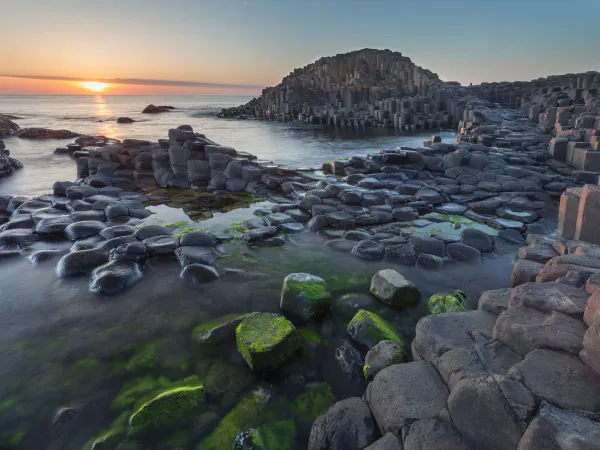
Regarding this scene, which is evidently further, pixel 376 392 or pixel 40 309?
pixel 40 309

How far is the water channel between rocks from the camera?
139 inches

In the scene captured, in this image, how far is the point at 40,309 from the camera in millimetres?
5168

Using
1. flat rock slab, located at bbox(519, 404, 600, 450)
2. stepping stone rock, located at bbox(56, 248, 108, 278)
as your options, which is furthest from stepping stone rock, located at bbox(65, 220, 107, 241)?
flat rock slab, located at bbox(519, 404, 600, 450)

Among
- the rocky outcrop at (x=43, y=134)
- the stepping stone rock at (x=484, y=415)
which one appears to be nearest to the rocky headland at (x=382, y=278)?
the stepping stone rock at (x=484, y=415)

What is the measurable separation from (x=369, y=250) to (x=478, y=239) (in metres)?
2.01

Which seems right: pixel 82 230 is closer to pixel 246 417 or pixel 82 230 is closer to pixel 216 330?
pixel 216 330

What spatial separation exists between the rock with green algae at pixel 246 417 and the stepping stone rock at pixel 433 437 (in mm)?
1159

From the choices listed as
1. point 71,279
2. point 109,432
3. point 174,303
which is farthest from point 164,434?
point 71,279

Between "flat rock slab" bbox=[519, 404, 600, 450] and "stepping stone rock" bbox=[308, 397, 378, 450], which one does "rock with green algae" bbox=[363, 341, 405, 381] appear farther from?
"flat rock slab" bbox=[519, 404, 600, 450]

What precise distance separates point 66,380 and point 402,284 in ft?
12.8

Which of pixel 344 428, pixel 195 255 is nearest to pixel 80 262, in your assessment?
pixel 195 255

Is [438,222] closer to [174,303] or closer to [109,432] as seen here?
[174,303]

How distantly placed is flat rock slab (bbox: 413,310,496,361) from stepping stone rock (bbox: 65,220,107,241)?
657cm

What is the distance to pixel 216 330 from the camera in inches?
175
